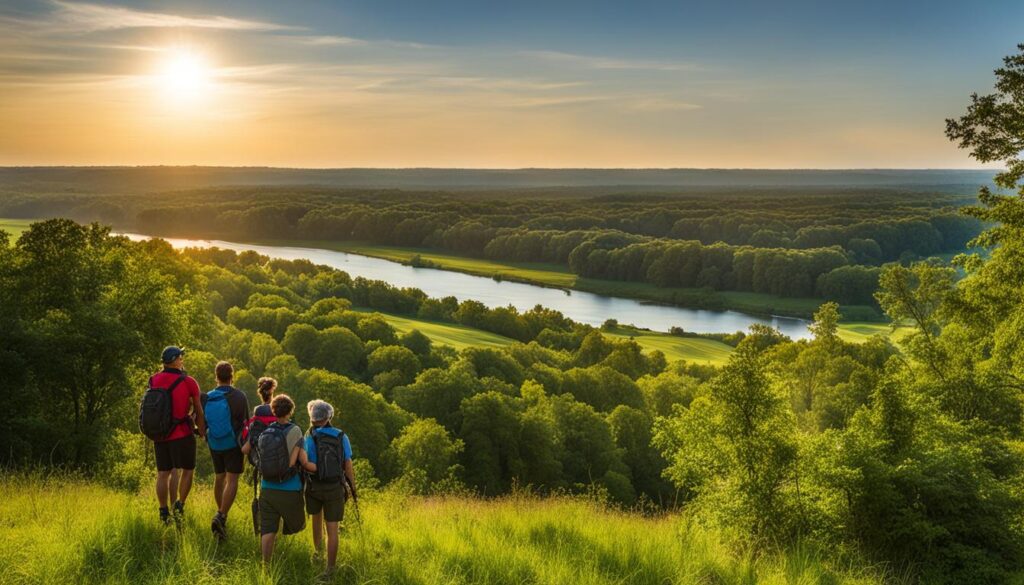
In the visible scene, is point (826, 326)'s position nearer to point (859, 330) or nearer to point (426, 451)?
point (426, 451)

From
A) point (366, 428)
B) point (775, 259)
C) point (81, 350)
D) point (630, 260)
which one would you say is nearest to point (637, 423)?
point (366, 428)

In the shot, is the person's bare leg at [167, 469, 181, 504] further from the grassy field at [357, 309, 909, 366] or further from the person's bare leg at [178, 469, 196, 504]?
the grassy field at [357, 309, 909, 366]

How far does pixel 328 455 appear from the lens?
691 centimetres

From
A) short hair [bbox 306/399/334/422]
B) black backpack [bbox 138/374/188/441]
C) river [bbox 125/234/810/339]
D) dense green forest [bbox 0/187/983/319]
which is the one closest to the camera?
short hair [bbox 306/399/334/422]

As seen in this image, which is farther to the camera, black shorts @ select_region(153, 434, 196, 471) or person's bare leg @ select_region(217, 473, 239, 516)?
black shorts @ select_region(153, 434, 196, 471)

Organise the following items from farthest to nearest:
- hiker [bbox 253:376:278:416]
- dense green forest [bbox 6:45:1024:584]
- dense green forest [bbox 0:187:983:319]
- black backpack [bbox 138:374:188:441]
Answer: dense green forest [bbox 0:187:983:319], dense green forest [bbox 6:45:1024:584], black backpack [bbox 138:374:188:441], hiker [bbox 253:376:278:416]

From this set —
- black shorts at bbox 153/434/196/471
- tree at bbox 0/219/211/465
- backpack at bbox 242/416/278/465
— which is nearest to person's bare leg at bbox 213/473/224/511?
black shorts at bbox 153/434/196/471

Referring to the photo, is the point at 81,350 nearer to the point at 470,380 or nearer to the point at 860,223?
the point at 470,380

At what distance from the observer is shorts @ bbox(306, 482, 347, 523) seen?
7.00 metres

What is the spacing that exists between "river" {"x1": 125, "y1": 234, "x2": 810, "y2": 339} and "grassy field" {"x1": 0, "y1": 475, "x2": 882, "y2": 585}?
3247 inches

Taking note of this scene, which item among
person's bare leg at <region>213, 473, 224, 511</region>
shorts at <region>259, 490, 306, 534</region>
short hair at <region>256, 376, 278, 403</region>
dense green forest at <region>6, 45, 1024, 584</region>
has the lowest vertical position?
dense green forest at <region>6, 45, 1024, 584</region>

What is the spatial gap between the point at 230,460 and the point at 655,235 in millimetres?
187487

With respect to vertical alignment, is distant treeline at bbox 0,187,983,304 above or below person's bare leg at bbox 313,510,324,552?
below

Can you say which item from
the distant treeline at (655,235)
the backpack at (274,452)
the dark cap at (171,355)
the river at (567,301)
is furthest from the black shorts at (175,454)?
the distant treeline at (655,235)
